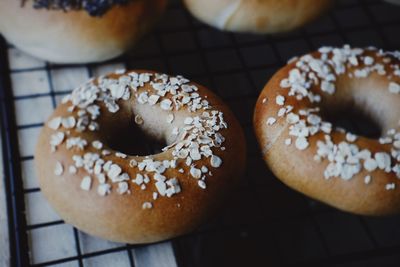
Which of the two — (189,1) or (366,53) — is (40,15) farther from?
(366,53)

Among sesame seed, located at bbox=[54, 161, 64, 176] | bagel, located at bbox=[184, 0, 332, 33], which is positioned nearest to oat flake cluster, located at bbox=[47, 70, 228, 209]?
sesame seed, located at bbox=[54, 161, 64, 176]

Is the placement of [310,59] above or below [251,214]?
above

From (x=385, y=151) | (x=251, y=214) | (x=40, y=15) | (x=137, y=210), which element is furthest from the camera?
(x=251, y=214)

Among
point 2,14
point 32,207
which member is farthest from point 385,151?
point 2,14

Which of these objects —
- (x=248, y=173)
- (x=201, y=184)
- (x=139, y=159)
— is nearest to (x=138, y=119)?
(x=139, y=159)

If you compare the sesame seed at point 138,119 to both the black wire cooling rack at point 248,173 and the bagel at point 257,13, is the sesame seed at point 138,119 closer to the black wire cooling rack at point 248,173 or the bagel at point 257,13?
the black wire cooling rack at point 248,173
